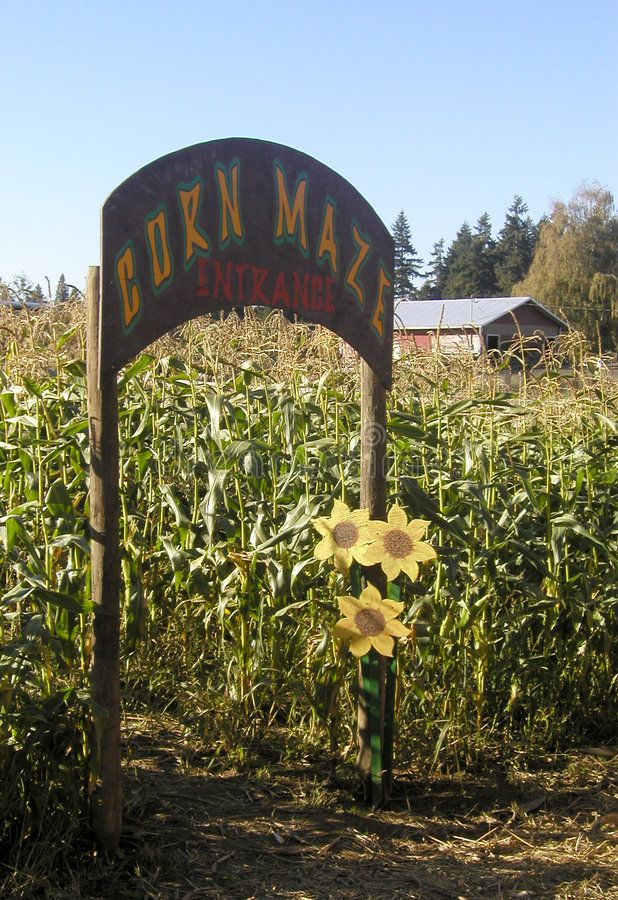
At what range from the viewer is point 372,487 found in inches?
151

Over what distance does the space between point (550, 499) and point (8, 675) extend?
2624mm

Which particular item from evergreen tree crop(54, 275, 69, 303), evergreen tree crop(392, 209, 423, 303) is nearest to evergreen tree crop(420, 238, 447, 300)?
evergreen tree crop(392, 209, 423, 303)

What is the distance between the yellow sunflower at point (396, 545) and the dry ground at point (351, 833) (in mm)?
988

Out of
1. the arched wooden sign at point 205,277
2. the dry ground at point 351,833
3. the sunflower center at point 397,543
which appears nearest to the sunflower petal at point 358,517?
the sunflower center at point 397,543

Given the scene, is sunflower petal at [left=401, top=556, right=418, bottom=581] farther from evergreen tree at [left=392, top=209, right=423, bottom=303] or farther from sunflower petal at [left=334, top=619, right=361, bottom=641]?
evergreen tree at [left=392, top=209, right=423, bottom=303]

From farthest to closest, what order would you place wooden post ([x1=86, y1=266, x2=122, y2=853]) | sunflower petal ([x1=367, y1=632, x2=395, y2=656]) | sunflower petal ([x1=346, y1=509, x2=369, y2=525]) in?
1. sunflower petal ([x1=346, y1=509, x2=369, y2=525])
2. sunflower petal ([x1=367, y1=632, x2=395, y2=656])
3. wooden post ([x1=86, y1=266, x2=122, y2=853])

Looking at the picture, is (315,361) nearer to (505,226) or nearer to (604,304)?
(604,304)

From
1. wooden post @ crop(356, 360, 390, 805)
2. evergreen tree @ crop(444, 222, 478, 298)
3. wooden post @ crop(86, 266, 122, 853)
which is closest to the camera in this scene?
wooden post @ crop(86, 266, 122, 853)

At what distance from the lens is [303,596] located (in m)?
4.27

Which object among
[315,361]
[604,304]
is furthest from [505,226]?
[315,361]

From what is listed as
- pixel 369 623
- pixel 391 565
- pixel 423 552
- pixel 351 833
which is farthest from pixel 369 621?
pixel 351 833

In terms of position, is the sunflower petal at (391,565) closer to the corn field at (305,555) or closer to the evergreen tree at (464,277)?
the corn field at (305,555)

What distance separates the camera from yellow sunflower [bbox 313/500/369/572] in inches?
142

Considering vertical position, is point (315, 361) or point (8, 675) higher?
point (315, 361)
